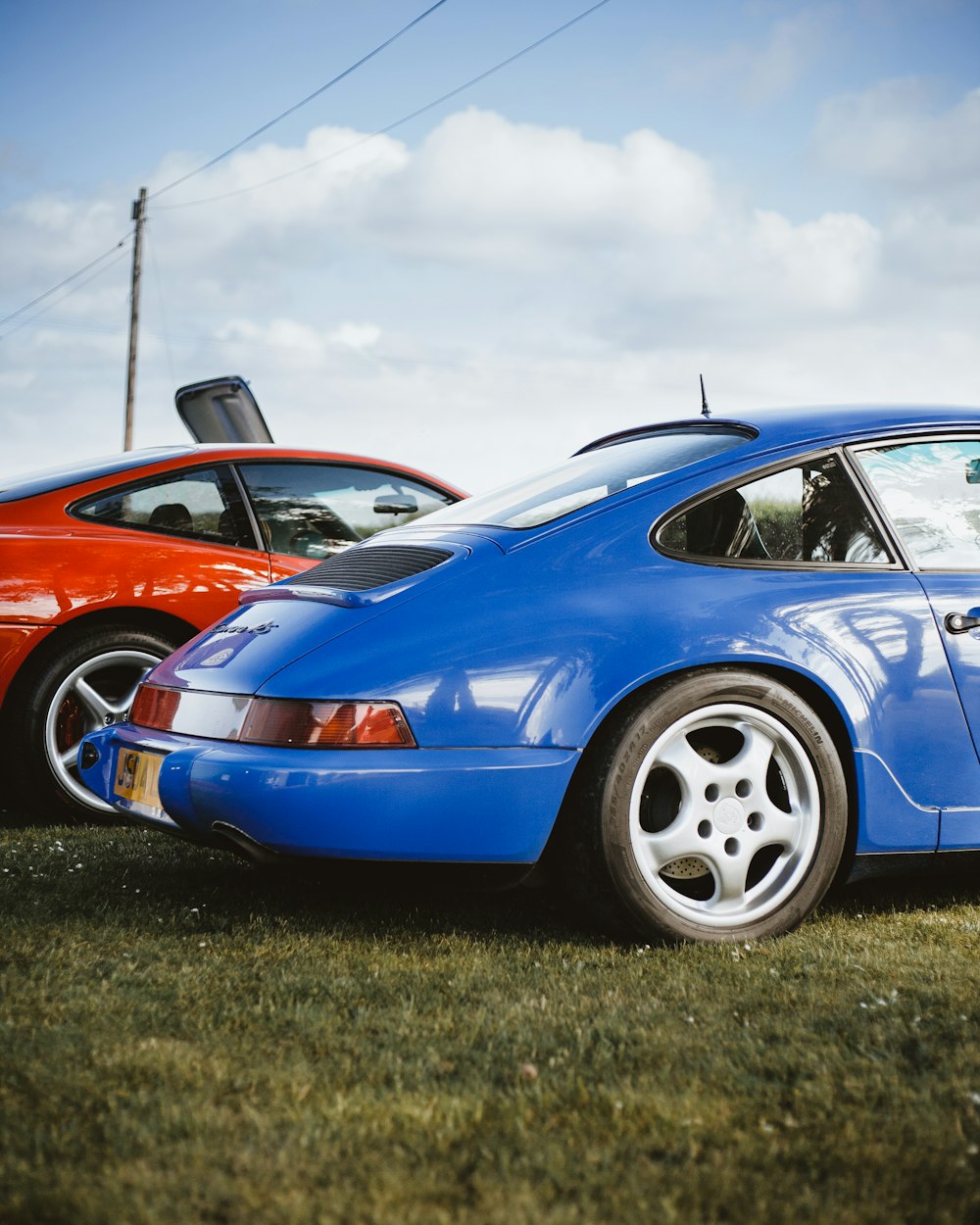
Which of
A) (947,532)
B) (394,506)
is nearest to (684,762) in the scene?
(947,532)

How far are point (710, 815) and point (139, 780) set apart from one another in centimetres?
149

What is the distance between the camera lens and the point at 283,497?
555cm

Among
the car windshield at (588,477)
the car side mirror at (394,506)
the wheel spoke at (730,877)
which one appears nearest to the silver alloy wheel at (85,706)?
the car side mirror at (394,506)

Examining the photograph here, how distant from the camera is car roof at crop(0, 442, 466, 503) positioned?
203 inches

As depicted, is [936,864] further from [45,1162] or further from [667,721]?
[45,1162]

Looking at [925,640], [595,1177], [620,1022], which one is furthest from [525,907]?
[595,1177]

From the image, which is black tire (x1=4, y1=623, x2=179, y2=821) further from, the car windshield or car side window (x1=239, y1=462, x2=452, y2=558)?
the car windshield

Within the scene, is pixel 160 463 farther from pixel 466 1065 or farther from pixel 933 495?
pixel 466 1065

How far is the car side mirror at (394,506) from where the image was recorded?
5.71m

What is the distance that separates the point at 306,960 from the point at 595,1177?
4.13 feet

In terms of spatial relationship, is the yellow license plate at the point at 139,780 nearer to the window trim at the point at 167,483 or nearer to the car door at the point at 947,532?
the window trim at the point at 167,483

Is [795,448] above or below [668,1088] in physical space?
above

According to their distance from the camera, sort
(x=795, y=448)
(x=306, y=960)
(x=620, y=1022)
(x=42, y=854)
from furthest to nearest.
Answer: (x=42, y=854)
(x=795, y=448)
(x=306, y=960)
(x=620, y=1022)

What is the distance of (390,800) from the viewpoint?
114 inches
